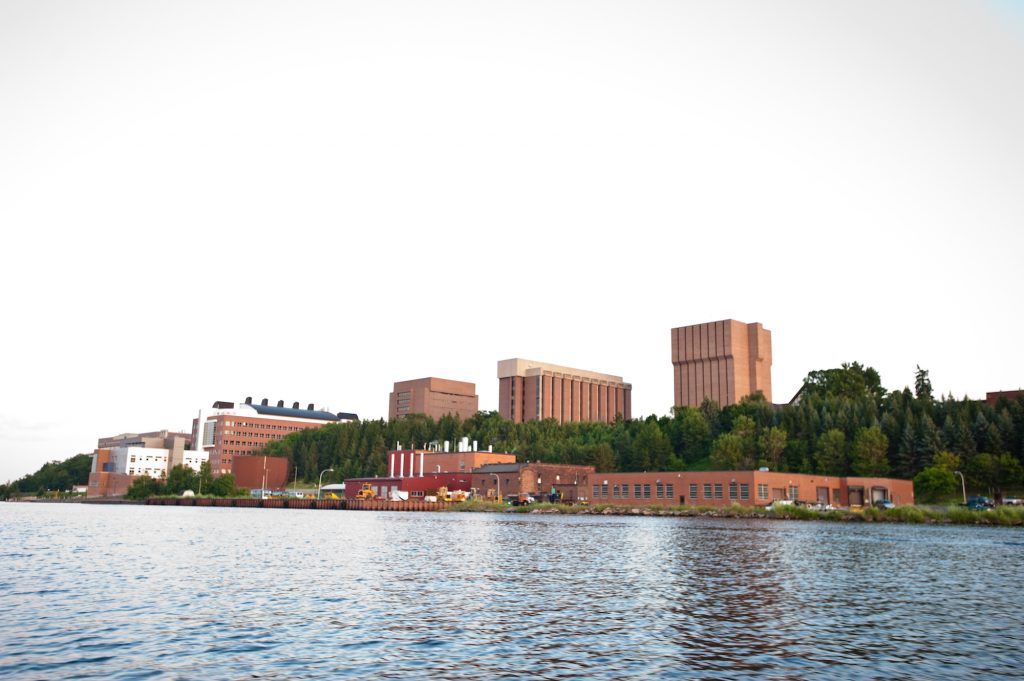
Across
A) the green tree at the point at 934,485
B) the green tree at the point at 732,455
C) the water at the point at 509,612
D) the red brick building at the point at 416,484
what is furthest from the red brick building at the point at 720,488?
the water at the point at 509,612

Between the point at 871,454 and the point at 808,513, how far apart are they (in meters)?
36.1

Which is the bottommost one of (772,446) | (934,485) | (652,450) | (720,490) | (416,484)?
(416,484)

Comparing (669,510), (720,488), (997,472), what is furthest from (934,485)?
(669,510)

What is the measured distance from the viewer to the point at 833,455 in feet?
492

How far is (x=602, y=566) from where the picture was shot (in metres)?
48.9

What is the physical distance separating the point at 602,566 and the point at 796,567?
1136cm

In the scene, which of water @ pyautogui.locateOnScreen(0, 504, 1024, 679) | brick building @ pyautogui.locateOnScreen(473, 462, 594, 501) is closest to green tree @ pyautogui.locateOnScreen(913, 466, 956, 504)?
brick building @ pyautogui.locateOnScreen(473, 462, 594, 501)

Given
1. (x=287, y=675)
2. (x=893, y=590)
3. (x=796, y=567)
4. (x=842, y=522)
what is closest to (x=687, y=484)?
(x=842, y=522)

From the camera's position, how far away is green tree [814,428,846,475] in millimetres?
149750

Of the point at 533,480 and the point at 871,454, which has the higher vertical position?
the point at 871,454

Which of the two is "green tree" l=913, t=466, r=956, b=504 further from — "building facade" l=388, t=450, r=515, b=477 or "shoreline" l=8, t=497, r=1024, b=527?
"building facade" l=388, t=450, r=515, b=477

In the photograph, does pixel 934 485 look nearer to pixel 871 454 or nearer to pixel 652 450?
pixel 871 454

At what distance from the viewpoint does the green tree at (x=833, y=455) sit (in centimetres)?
A: 14975

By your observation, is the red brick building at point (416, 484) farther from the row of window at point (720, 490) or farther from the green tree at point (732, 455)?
the row of window at point (720, 490)
